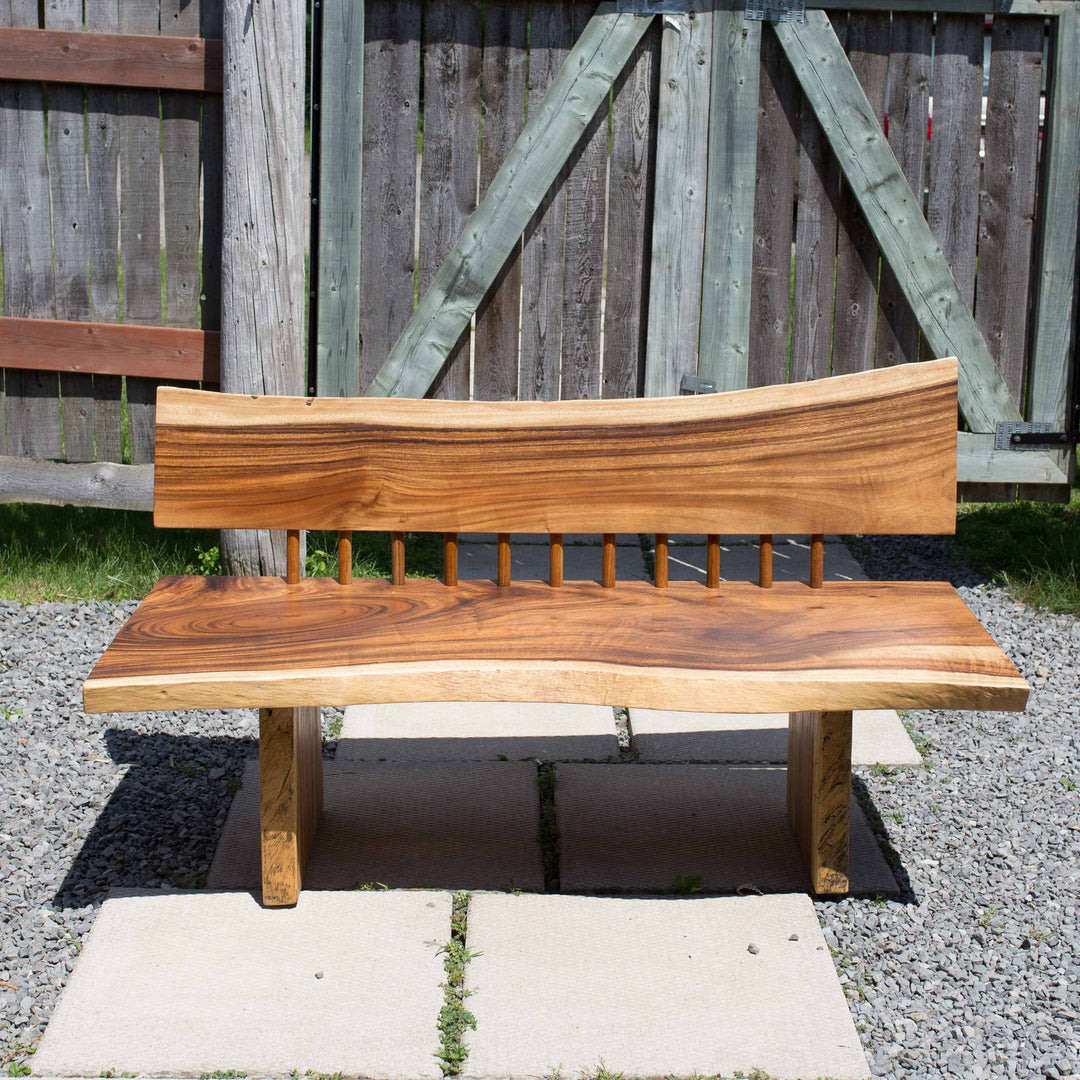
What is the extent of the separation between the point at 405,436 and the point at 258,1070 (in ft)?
4.45

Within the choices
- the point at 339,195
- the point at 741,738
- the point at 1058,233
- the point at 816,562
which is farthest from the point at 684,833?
the point at 1058,233

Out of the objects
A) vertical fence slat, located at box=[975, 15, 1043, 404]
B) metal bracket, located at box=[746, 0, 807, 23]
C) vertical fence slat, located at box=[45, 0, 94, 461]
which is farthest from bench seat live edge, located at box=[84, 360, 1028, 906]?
metal bracket, located at box=[746, 0, 807, 23]

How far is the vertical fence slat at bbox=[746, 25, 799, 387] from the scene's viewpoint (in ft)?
15.9

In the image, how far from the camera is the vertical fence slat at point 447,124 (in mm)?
4715

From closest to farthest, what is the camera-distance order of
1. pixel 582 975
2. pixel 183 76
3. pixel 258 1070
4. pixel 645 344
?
pixel 258 1070
pixel 582 975
pixel 183 76
pixel 645 344

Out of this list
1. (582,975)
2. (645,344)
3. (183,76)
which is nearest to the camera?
(582,975)

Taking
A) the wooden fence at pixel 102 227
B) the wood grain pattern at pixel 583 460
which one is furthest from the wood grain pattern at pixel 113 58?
the wood grain pattern at pixel 583 460

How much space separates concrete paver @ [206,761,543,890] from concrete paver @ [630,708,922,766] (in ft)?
1.39

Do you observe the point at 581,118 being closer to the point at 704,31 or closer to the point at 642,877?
the point at 704,31

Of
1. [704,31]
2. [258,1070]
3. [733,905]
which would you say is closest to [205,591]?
[258,1070]

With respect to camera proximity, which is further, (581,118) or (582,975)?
(581,118)

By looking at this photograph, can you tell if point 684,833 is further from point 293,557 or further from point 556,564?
point 293,557

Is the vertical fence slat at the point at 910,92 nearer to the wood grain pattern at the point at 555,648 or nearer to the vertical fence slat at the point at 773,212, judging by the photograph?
the vertical fence slat at the point at 773,212

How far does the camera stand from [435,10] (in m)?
4.70
